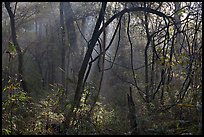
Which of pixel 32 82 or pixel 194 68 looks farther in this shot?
pixel 32 82

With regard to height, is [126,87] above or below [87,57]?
below

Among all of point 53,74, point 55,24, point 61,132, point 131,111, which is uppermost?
→ point 55,24

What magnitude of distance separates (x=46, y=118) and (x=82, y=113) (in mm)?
754

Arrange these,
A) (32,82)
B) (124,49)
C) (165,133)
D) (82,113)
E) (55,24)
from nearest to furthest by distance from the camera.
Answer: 1. (165,133)
2. (82,113)
3. (124,49)
4. (55,24)
5. (32,82)

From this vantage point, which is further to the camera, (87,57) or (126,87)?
(126,87)

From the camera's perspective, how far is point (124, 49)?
38.3ft

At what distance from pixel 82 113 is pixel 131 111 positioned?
843 mm

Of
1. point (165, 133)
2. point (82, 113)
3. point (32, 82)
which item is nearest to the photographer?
point (165, 133)

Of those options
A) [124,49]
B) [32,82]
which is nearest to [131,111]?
[124,49]

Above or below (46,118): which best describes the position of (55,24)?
above

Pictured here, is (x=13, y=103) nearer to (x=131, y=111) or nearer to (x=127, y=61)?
(x=131, y=111)

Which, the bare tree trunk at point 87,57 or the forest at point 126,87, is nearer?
the forest at point 126,87

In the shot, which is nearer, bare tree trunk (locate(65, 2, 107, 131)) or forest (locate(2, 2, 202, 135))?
forest (locate(2, 2, 202, 135))

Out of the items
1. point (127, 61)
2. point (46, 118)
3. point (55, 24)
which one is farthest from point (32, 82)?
point (46, 118)
